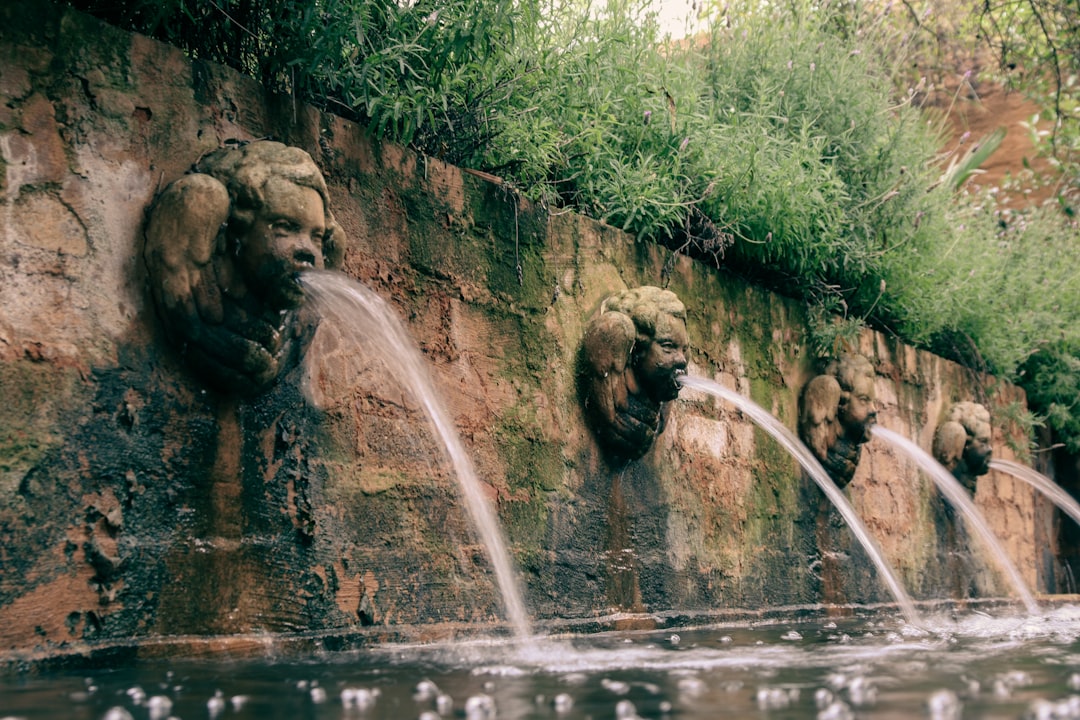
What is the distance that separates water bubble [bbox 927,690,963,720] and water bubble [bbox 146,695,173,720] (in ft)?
4.74

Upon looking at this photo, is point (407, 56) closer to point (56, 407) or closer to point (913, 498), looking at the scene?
point (56, 407)

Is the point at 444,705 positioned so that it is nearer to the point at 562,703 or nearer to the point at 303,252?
the point at 562,703

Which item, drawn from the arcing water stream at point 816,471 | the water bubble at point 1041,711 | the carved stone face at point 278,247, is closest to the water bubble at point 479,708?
the water bubble at point 1041,711

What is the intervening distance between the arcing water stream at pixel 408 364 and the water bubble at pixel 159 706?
4.61ft

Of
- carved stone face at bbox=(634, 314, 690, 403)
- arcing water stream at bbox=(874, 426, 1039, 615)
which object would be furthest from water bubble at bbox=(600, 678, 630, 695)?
arcing water stream at bbox=(874, 426, 1039, 615)

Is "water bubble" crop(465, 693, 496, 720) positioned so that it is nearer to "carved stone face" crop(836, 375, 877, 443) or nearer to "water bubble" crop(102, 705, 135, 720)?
"water bubble" crop(102, 705, 135, 720)

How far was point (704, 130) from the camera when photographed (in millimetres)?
5562

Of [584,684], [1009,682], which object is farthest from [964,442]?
[584,684]

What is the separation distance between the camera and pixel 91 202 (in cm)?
291

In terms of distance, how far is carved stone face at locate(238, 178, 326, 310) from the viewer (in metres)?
3.10

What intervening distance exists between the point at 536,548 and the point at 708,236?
2.28 meters

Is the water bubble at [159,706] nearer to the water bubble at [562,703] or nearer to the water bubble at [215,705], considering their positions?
the water bubble at [215,705]

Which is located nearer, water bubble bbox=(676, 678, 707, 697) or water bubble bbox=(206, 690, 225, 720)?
water bubble bbox=(206, 690, 225, 720)

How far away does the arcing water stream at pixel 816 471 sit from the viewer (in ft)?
17.8
